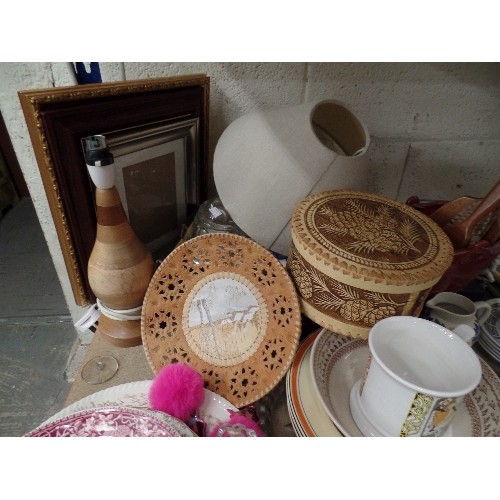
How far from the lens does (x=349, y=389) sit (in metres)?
0.52

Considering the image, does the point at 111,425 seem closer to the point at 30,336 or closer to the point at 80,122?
the point at 80,122

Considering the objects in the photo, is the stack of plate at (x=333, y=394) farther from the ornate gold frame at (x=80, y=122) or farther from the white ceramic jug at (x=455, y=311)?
the ornate gold frame at (x=80, y=122)

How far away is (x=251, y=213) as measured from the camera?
1.86 ft

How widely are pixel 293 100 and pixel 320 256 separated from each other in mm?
405

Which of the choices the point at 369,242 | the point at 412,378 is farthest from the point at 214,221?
the point at 412,378

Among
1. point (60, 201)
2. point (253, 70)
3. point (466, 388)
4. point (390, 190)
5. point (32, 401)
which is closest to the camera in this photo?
point (466, 388)

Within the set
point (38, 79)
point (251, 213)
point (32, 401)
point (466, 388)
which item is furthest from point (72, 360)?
point (466, 388)

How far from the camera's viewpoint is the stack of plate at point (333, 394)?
1.46ft

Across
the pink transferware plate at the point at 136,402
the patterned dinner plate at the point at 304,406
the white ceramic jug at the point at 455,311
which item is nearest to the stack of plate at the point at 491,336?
the white ceramic jug at the point at 455,311

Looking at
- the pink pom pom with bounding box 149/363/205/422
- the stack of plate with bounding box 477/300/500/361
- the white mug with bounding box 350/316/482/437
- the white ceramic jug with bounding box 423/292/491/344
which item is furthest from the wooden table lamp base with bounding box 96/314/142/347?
the stack of plate with bounding box 477/300/500/361

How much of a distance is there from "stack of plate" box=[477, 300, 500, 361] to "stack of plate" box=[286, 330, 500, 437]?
94 mm

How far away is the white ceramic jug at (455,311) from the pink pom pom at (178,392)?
0.39m

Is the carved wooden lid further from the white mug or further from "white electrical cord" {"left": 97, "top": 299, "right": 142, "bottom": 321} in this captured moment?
"white electrical cord" {"left": 97, "top": 299, "right": 142, "bottom": 321}

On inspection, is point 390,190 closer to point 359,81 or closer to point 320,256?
point 359,81
